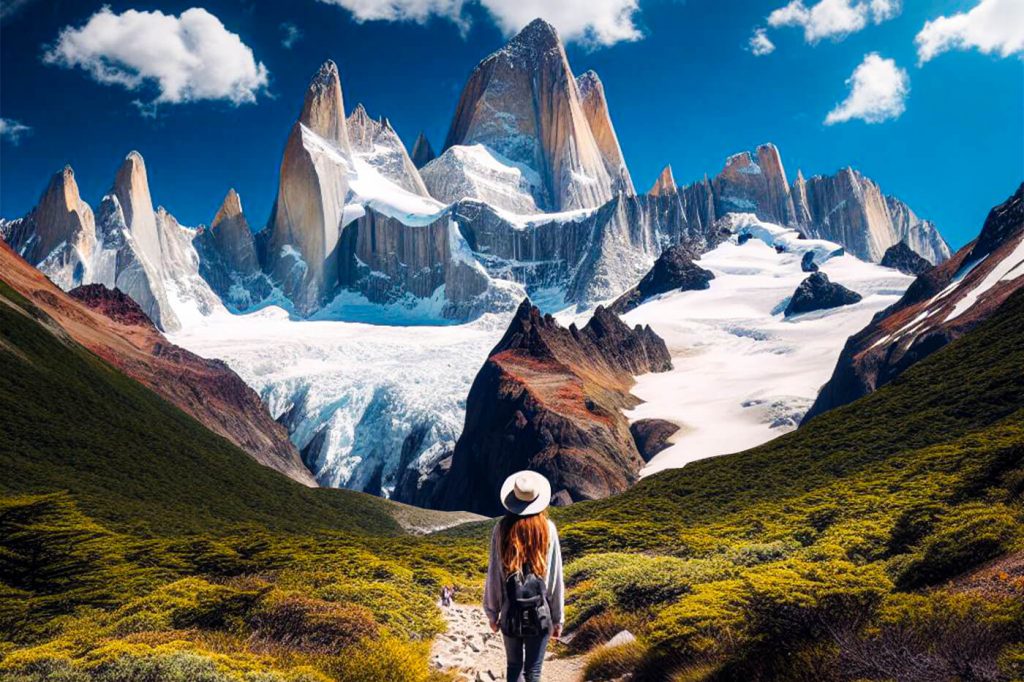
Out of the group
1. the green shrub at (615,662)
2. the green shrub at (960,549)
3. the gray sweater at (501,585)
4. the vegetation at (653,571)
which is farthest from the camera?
the green shrub at (960,549)

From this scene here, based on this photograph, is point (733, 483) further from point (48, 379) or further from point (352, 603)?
point (48, 379)

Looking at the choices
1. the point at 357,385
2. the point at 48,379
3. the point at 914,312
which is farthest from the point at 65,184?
the point at 914,312

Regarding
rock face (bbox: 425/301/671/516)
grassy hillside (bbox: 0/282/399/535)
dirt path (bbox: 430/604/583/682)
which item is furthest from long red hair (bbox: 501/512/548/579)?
rock face (bbox: 425/301/671/516)

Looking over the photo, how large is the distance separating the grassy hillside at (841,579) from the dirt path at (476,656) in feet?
2.13

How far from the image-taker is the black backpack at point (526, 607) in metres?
6.95

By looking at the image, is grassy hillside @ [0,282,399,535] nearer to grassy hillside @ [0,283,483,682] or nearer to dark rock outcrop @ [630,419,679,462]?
grassy hillside @ [0,283,483,682]

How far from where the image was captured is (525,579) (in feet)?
22.9

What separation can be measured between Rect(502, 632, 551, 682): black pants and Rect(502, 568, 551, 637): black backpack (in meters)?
0.10

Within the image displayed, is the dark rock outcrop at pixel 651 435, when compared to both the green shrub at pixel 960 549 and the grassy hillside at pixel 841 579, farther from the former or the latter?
the green shrub at pixel 960 549

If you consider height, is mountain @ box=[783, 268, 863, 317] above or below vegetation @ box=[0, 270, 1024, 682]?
above

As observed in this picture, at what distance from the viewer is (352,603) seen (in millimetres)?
13688

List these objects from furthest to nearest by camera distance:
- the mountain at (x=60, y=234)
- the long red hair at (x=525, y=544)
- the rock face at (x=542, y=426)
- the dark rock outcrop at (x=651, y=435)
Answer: the mountain at (x=60, y=234)
the dark rock outcrop at (x=651, y=435)
the rock face at (x=542, y=426)
the long red hair at (x=525, y=544)

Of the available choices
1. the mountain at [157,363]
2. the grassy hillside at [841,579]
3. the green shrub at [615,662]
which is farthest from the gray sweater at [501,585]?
the mountain at [157,363]

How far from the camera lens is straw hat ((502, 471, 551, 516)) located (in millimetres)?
7078
